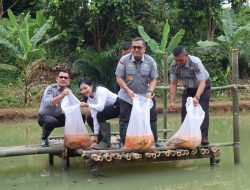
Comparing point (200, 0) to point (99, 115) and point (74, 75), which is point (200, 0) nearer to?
point (74, 75)

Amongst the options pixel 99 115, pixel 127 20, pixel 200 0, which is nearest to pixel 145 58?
pixel 99 115

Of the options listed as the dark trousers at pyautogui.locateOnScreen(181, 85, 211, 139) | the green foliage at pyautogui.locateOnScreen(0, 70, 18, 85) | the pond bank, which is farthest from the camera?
the green foliage at pyautogui.locateOnScreen(0, 70, 18, 85)

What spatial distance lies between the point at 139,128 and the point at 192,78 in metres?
1.07

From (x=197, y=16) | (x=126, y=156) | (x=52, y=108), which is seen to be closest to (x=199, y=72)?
(x=126, y=156)

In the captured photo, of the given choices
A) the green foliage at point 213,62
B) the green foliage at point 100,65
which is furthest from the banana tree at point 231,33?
the green foliage at point 100,65

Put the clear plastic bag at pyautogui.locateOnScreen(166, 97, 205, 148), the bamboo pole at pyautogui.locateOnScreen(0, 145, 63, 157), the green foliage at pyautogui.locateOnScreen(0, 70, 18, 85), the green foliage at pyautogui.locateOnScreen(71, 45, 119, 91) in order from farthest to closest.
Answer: the green foliage at pyautogui.locateOnScreen(0, 70, 18, 85) → the green foliage at pyautogui.locateOnScreen(71, 45, 119, 91) → the clear plastic bag at pyautogui.locateOnScreen(166, 97, 205, 148) → the bamboo pole at pyautogui.locateOnScreen(0, 145, 63, 157)

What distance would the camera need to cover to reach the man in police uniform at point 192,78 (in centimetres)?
605

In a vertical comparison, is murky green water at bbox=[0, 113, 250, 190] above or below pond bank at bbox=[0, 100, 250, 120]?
below

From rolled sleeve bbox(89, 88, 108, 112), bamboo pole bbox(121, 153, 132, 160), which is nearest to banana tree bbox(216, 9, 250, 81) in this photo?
rolled sleeve bbox(89, 88, 108, 112)

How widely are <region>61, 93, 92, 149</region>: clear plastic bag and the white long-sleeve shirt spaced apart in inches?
7.1

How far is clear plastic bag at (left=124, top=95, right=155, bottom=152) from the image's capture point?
18.6 feet

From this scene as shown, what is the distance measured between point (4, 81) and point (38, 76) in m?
1.16

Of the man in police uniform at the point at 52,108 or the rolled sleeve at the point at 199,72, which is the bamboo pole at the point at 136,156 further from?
the rolled sleeve at the point at 199,72

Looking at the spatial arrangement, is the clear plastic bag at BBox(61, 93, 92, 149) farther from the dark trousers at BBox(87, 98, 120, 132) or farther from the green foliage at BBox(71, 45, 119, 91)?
the green foliage at BBox(71, 45, 119, 91)
